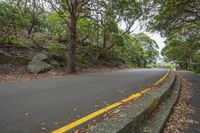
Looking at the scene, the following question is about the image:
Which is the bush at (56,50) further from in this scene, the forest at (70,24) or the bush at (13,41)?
the bush at (13,41)

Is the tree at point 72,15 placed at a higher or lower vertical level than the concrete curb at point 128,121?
higher

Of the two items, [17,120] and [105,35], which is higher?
[105,35]

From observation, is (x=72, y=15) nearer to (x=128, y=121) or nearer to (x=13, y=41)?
(x=13, y=41)

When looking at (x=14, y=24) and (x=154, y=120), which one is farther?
(x=14, y=24)

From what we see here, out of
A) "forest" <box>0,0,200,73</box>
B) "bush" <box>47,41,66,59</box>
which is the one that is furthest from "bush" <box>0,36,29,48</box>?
"bush" <box>47,41,66,59</box>

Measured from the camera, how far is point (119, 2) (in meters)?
14.2

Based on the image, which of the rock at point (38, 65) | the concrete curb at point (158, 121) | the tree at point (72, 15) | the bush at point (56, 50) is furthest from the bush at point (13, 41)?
the concrete curb at point (158, 121)

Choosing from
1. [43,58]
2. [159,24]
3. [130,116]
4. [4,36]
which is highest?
[159,24]

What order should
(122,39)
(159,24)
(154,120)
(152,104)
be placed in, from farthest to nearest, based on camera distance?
(122,39)
(159,24)
(152,104)
(154,120)

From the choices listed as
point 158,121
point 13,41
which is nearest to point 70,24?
point 13,41

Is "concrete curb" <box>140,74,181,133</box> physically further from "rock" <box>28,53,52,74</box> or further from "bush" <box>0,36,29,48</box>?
"bush" <box>0,36,29,48</box>

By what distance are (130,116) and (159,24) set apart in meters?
10.8

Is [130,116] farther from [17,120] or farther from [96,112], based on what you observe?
[17,120]

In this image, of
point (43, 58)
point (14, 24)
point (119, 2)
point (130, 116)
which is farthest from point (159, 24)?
point (130, 116)
